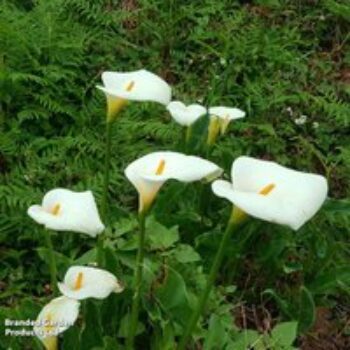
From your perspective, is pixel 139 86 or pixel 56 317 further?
pixel 139 86

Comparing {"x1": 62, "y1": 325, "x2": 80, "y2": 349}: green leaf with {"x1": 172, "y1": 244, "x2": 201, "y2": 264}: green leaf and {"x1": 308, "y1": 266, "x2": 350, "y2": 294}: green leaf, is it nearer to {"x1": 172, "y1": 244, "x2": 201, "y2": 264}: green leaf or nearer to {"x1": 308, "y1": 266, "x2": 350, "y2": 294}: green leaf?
{"x1": 172, "y1": 244, "x2": 201, "y2": 264}: green leaf

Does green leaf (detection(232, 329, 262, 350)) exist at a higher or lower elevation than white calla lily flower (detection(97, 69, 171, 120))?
lower

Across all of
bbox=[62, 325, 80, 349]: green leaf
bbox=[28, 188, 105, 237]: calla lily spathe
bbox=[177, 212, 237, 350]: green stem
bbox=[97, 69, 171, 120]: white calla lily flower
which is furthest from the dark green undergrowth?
bbox=[97, 69, 171, 120]: white calla lily flower

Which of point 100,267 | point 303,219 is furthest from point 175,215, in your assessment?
point 303,219

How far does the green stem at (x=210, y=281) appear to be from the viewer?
4.77ft

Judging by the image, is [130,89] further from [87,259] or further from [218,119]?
[87,259]

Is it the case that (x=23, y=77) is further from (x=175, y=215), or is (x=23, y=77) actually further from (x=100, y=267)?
(x=100, y=267)

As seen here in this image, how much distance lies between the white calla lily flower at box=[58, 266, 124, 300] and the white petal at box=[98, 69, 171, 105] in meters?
0.45

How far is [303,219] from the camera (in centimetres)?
140

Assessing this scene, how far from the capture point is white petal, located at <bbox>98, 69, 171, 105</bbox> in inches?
71.9

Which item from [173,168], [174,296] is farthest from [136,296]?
[173,168]

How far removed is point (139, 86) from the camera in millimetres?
1875

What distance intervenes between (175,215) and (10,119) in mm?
929

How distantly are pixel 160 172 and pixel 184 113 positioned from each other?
0.59 meters
